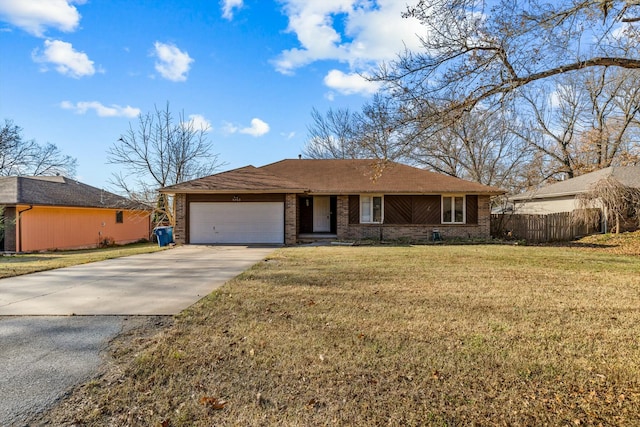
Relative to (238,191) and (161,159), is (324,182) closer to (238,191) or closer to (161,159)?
(238,191)

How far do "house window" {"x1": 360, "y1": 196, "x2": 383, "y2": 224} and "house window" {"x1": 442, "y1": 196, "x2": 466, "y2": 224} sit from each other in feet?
10.1

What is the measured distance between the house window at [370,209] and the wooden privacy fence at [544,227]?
6265mm

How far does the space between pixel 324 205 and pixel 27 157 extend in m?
30.2

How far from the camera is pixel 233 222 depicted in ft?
52.9

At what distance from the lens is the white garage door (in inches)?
631

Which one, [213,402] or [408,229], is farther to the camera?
[408,229]

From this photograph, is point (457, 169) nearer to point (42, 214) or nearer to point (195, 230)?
point (195, 230)

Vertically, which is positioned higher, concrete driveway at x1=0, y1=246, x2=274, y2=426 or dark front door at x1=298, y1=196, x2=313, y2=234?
dark front door at x1=298, y1=196, x2=313, y2=234

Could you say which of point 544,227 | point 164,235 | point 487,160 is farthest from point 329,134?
point 544,227

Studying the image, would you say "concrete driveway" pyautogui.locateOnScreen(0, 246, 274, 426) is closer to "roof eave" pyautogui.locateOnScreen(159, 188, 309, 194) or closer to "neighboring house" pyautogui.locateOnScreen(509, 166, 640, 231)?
"roof eave" pyautogui.locateOnScreen(159, 188, 309, 194)

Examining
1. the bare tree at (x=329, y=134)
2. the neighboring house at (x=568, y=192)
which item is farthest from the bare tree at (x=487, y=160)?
the bare tree at (x=329, y=134)

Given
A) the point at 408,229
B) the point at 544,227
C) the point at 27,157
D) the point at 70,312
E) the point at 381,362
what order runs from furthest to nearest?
the point at 27,157 → the point at 408,229 → the point at 544,227 → the point at 70,312 → the point at 381,362

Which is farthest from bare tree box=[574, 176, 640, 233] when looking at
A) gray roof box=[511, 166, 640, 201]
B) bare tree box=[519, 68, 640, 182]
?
bare tree box=[519, 68, 640, 182]

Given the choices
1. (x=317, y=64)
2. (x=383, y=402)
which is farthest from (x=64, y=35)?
(x=383, y=402)
